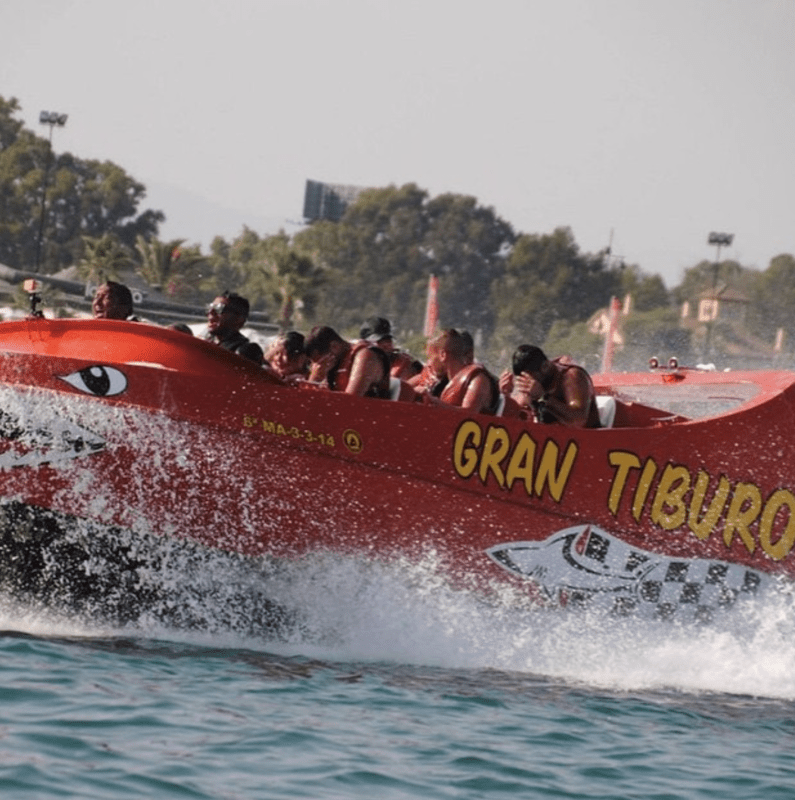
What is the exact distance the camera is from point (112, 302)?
30.0ft

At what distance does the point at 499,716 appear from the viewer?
24.8 ft

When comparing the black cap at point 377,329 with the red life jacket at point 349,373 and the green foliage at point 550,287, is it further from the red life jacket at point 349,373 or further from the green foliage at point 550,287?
the green foliage at point 550,287

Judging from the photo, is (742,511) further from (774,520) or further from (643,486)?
(643,486)

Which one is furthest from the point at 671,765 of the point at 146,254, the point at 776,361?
the point at 776,361

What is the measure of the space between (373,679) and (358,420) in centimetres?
122

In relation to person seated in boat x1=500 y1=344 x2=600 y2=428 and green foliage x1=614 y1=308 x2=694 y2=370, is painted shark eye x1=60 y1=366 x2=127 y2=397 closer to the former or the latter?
person seated in boat x1=500 y1=344 x2=600 y2=428

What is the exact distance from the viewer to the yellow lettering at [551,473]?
858 cm

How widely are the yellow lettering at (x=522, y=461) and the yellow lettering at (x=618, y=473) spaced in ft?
1.38

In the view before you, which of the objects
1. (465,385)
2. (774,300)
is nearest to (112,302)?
(465,385)

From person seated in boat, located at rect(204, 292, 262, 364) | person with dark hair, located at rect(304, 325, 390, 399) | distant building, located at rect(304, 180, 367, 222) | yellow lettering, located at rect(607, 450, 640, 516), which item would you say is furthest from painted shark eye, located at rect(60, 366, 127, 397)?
distant building, located at rect(304, 180, 367, 222)

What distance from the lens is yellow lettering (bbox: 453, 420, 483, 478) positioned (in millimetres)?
8438

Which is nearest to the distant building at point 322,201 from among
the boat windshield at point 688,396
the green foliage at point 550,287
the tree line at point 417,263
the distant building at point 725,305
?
the tree line at point 417,263

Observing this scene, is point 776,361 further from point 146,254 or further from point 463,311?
point 146,254

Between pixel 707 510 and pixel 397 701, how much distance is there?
2.10 meters
